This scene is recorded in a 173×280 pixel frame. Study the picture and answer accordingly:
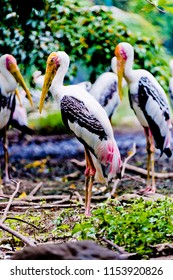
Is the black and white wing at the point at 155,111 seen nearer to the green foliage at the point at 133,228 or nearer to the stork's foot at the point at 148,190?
the stork's foot at the point at 148,190

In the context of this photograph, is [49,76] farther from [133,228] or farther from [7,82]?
[133,228]

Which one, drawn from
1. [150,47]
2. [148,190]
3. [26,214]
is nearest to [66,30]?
[150,47]

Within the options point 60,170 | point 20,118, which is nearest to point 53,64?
point 20,118

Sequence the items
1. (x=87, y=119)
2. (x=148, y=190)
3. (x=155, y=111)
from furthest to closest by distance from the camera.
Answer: (x=148, y=190) < (x=155, y=111) < (x=87, y=119)

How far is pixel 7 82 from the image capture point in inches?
230

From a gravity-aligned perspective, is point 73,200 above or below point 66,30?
below

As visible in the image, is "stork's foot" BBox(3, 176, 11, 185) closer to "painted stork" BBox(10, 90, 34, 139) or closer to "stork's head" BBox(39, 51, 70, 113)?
"painted stork" BBox(10, 90, 34, 139)

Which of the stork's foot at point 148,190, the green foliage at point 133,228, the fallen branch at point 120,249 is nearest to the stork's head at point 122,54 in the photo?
the stork's foot at point 148,190

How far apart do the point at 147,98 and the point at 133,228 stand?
193 centimetres

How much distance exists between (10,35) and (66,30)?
1.72 ft

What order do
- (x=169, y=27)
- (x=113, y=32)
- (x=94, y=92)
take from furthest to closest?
(x=169, y=27)
(x=113, y=32)
(x=94, y=92)
